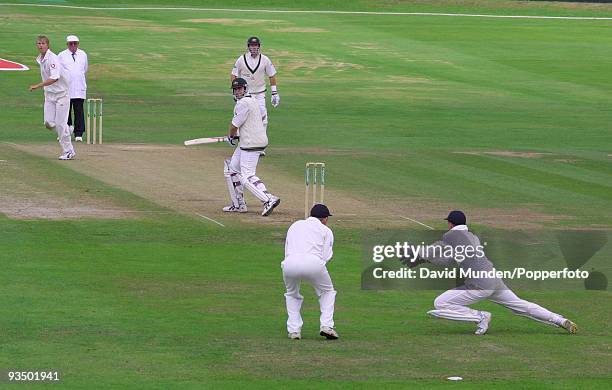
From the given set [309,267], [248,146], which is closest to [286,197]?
[248,146]

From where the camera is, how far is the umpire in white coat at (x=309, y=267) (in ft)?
48.6

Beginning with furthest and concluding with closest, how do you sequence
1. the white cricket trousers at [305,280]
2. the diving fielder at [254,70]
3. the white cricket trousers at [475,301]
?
→ 1. the diving fielder at [254,70]
2. the white cricket trousers at [475,301]
3. the white cricket trousers at [305,280]

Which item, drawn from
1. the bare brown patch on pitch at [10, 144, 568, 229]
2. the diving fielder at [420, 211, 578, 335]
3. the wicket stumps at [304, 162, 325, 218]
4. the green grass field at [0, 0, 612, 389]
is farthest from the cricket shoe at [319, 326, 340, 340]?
the bare brown patch on pitch at [10, 144, 568, 229]

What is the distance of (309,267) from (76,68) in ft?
59.9

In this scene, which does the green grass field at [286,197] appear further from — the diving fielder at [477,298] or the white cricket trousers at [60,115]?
the white cricket trousers at [60,115]

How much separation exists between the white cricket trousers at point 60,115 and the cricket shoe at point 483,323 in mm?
14059

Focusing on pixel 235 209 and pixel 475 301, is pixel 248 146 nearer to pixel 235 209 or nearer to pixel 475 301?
pixel 235 209

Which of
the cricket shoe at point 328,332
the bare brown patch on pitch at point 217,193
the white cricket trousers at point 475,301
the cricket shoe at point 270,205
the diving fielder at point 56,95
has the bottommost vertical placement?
the bare brown patch on pitch at point 217,193

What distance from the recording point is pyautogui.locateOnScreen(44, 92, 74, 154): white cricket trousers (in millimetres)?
27953

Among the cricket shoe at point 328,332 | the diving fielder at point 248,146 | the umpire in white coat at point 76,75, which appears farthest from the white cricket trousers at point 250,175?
the umpire in white coat at point 76,75

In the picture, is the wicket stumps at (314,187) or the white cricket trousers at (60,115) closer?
the wicket stumps at (314,187)

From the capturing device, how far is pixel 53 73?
27.8 m

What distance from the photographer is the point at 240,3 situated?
75.5 m

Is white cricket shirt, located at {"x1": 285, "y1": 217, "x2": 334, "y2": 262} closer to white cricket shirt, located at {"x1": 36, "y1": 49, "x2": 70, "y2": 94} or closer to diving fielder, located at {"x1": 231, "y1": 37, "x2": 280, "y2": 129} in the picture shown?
white cricket shirt, located at {"x1": 36, "y1": 49, "x2": 70, "y2": 94}
